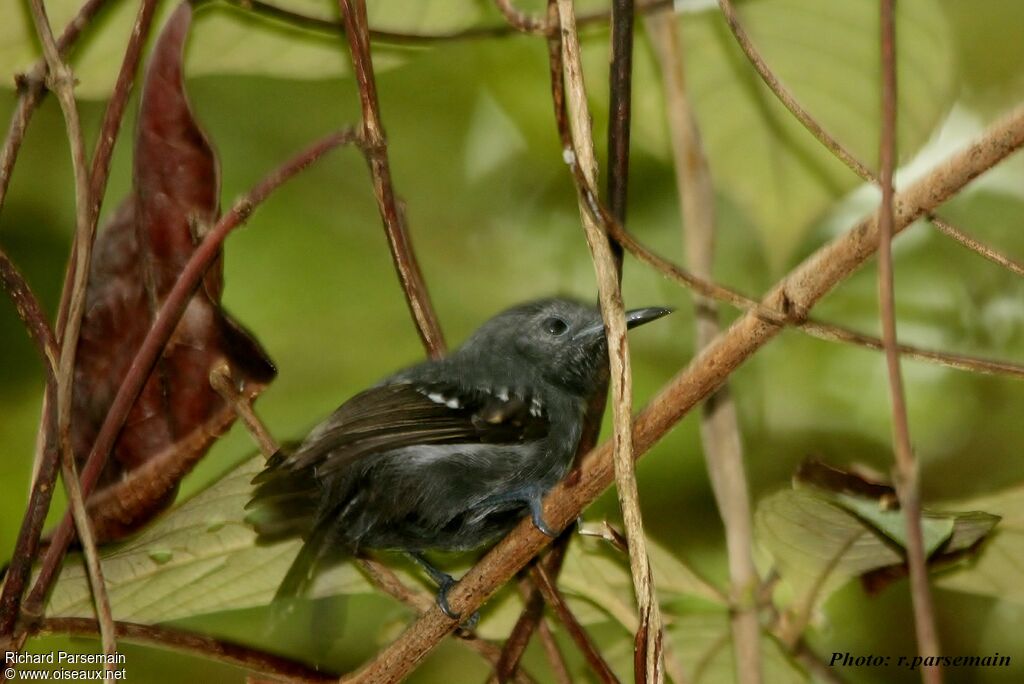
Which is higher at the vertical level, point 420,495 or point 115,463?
point 420,495

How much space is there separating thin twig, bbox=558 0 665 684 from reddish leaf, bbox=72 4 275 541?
81cm

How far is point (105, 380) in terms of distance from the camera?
2.28 m

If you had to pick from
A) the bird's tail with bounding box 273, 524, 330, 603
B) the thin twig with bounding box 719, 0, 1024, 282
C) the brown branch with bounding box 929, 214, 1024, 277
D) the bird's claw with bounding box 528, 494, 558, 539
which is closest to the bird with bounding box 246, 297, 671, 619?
the bird's tail with bounding box 273, 524, 330, 603

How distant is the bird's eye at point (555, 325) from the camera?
2816 millimetres

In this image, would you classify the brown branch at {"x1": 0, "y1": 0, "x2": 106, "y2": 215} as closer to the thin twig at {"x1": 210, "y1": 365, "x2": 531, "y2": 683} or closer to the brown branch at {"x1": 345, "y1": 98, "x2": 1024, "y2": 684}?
the thin twig at {"x1": 210, "y1": 365, "x2": 531, "y2": 683}

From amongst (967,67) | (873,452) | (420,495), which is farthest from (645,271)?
(420,495)

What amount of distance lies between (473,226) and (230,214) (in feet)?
7.19

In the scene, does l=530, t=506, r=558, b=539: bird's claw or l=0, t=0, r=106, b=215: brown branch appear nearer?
l=530, t=506, r=558, b=539: bird's claw

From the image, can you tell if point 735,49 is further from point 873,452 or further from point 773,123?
point 873,452

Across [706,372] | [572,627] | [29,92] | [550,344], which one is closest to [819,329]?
A: [706,372]

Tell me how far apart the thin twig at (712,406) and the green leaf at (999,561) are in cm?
39

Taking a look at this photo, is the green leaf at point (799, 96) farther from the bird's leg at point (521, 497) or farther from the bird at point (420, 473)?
the bird's leg at point (521, 497)

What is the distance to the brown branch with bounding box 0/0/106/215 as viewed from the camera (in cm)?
210

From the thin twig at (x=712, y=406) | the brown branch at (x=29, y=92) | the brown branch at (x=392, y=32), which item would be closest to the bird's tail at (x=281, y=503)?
the brown branch at (x=29, y=92)
